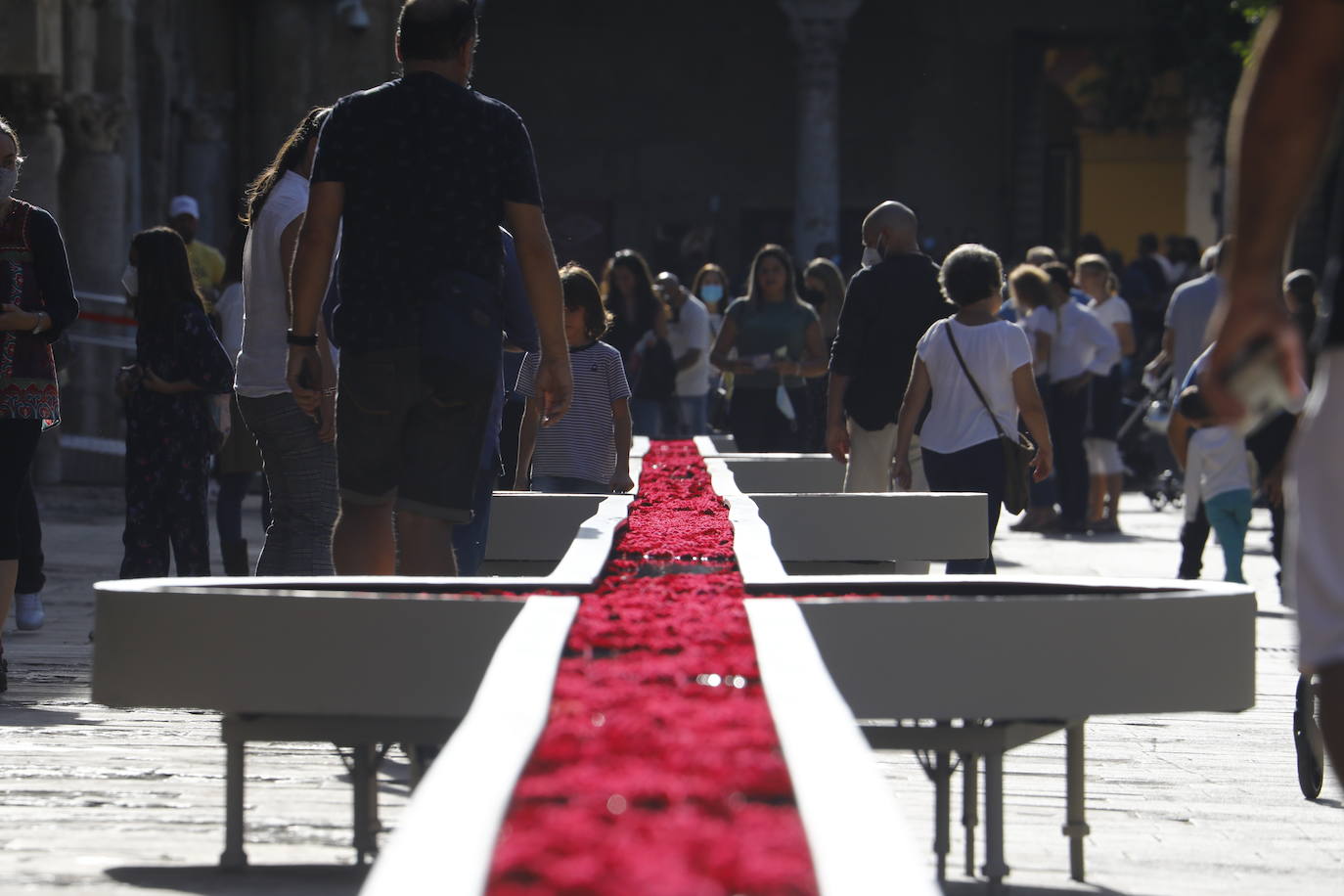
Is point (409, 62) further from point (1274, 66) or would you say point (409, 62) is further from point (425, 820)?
point (425, 820)

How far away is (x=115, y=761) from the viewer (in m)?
5.74

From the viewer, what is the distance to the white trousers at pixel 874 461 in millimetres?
9242

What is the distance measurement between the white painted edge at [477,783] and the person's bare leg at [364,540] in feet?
5.48

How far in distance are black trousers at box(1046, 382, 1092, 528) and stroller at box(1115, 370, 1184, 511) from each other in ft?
5.09

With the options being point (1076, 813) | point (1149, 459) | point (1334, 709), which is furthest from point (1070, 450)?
point (1334, 709)

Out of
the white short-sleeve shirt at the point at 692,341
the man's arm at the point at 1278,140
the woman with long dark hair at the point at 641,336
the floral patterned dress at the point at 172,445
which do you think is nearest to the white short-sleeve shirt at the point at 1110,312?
the white short-sleeve shirt at the point at 692,341

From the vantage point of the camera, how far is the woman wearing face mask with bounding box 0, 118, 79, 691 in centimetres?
677

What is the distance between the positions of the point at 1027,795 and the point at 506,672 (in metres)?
2.64

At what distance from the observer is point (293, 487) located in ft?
21.7

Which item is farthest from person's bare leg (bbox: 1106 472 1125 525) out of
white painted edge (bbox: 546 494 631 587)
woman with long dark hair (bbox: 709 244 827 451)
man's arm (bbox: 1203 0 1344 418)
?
man's arm (bbox: 1203 0 1344 418)

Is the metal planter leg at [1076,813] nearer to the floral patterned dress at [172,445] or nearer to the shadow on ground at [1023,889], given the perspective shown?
the shadow on ground at [1023,889]

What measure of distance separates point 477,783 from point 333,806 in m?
2.75

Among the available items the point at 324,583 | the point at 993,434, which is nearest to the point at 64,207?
the point at 993,434

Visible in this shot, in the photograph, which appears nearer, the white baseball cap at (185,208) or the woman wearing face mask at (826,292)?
the white baseball cap at (185,208)
